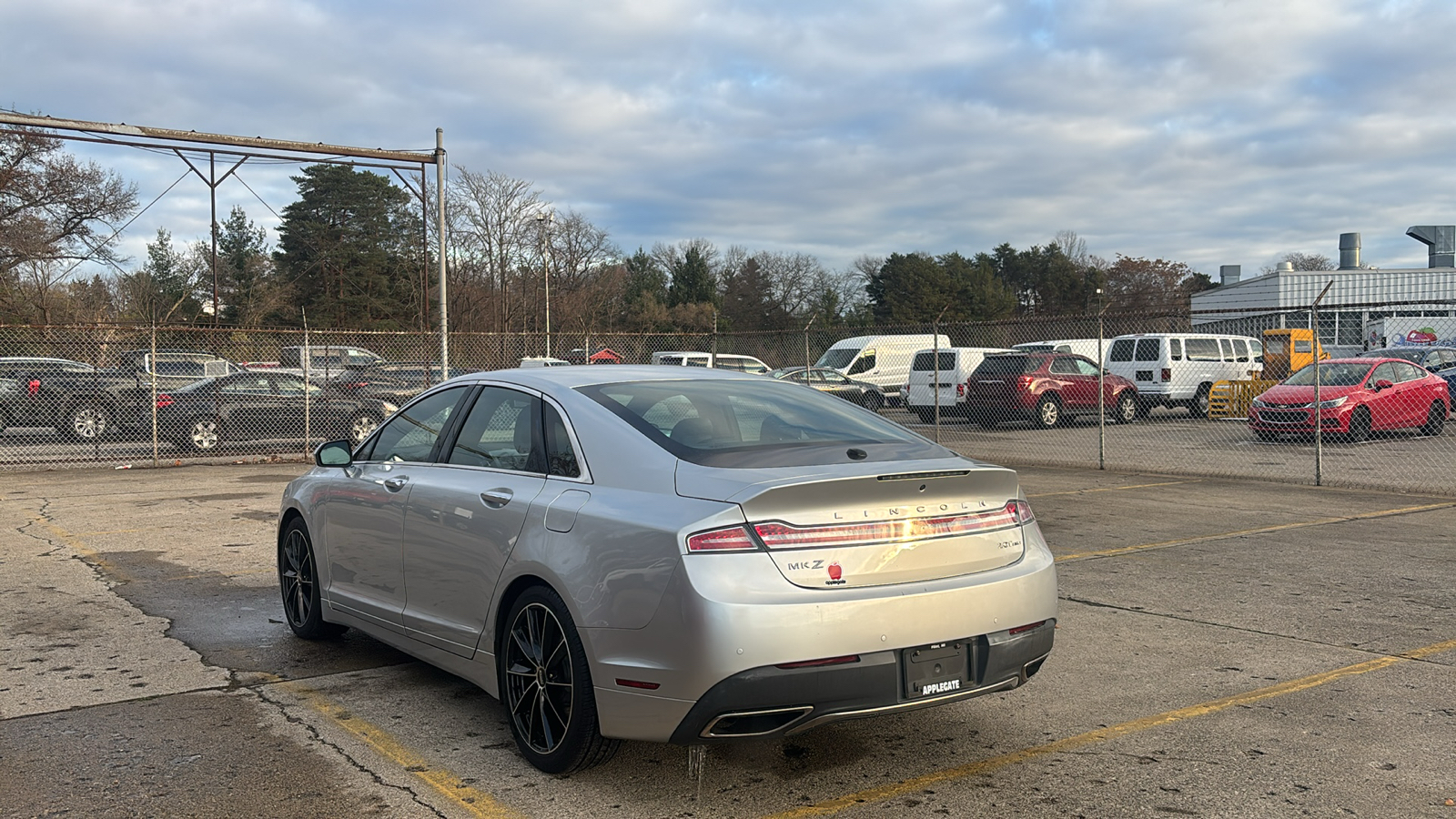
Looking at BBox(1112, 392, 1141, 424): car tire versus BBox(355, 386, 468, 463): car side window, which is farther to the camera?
BBox(1112, 392, 1141, 424): car tire

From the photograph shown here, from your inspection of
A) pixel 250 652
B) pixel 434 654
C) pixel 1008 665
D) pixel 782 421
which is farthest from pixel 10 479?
pixel 1008 665

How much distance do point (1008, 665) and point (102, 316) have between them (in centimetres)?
5723

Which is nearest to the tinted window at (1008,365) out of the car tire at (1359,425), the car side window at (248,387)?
the car tire at (1359,425)

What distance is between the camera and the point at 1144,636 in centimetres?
600

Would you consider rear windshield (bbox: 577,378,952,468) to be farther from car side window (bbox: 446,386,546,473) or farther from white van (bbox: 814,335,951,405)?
white van (bbox: 814,335,951,405)

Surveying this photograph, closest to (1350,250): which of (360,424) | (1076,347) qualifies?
(1076,347)

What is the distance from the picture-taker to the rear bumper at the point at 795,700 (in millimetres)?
3453

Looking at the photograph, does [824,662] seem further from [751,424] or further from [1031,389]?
[1031,389]

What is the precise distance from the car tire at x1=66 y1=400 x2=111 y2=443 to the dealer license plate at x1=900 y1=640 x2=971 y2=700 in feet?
64.2

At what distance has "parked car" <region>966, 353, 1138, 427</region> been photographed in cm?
2194

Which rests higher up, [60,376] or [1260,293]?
[1260,293]

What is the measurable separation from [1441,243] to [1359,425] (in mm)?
45658

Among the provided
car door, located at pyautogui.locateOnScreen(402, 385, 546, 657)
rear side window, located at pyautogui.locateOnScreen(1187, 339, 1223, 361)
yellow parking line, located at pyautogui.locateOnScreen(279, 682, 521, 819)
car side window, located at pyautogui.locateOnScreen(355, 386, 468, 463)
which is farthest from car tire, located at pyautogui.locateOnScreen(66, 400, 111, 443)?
rear side window, located at pyautogui.locateOnScreen(1187, 339, 1223, 361)

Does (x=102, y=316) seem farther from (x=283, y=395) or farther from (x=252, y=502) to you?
(x=252, y=502)
